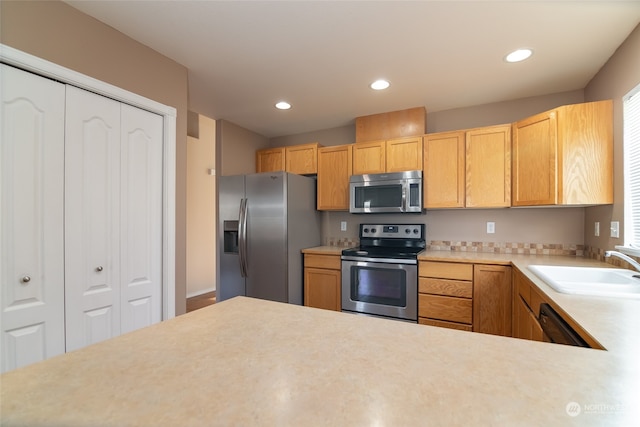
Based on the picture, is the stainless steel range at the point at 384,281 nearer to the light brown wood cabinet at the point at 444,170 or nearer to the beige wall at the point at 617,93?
the light brown wood cabinet at the point at 444,170

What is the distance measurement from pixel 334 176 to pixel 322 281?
1.21 meters

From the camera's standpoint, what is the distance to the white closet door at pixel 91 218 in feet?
5.19

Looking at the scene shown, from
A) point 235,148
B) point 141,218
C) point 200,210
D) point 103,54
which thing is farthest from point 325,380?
point 200,210

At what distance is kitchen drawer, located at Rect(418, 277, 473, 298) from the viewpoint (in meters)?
2.43

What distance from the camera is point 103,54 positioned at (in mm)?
1717

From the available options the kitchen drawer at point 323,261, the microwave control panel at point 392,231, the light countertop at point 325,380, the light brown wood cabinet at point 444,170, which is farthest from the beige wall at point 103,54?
the light brown wood cabinet at point 444,170

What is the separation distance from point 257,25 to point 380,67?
0.98 m

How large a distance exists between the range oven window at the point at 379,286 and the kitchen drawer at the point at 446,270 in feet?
0.62

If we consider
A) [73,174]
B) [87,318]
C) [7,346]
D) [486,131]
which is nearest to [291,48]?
[73,174]

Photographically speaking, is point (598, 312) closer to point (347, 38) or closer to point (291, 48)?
point (347, 38)

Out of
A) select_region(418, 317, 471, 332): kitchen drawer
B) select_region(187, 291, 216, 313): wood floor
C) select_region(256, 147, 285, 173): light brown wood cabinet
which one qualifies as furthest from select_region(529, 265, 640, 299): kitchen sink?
select_region(187, 291, 216, 313): wood floor

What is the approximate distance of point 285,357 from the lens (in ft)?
2.15

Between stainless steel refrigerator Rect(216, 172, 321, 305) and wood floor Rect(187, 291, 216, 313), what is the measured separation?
974mm

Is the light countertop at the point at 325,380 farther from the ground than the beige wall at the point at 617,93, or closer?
closer
